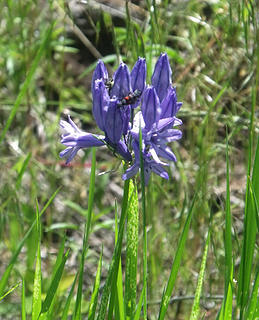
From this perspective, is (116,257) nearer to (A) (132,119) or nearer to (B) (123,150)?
(B) (123,150)

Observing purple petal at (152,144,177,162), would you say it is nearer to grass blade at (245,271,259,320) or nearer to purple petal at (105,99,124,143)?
purple petal at (105,99,124,143)

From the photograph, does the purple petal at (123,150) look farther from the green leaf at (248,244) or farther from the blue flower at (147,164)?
the green leaf at (248,244)

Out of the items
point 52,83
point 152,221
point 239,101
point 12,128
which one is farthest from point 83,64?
point 152,221

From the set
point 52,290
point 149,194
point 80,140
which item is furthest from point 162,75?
point 149,194

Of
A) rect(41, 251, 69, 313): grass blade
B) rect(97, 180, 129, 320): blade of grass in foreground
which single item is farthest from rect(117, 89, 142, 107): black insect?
rect(41, 251, 69, 313): grass blade

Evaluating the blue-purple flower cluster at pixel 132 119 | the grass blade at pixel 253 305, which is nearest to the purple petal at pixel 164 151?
the blue-purple flower cluster at pixel 132 119

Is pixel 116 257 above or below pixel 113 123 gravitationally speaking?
below
